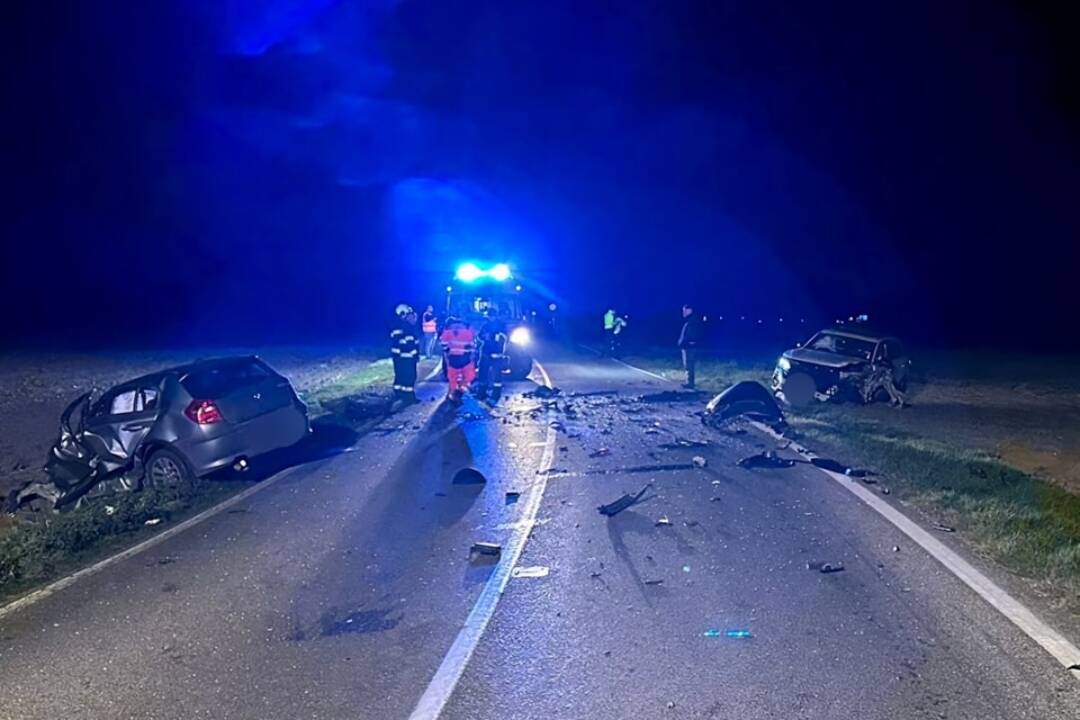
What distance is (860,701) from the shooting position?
178 inches

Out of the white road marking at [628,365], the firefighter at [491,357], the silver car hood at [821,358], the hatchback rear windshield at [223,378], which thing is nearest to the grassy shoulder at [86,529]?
the hatchback rear windshield at [223,378]

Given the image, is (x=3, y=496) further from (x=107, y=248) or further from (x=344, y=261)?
(x=344, y=261)

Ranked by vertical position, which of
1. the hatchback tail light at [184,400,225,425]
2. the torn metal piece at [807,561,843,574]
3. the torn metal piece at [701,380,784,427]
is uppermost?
the hatchback tail light at [184,400,225,425]

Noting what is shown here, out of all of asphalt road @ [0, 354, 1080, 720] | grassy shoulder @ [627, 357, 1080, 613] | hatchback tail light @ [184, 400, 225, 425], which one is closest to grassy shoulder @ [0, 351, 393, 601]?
asphalt road @ [0, 354, 1080, 720]

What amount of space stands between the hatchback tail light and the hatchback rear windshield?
9 centimetres

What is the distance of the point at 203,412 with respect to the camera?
10.3 m

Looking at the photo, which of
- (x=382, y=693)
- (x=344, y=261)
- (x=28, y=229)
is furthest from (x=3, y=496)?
(x=344, y=261)

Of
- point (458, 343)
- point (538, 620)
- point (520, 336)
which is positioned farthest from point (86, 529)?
point (520, 336)

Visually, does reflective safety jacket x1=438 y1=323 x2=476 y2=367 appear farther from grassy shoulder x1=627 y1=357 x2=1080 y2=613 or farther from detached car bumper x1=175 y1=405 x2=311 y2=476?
grassy shoulder x1=627 y1=357 x2=1080 y2=613

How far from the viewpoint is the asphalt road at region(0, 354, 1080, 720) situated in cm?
464

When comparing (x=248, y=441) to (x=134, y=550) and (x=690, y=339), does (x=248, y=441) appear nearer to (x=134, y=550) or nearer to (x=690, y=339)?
(x=134, y=550)

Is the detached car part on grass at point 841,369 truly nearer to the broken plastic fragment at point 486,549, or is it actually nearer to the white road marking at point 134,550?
the white road marking at point 134,550

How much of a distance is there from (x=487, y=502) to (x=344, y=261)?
250 ft

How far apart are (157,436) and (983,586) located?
8.19 meters
